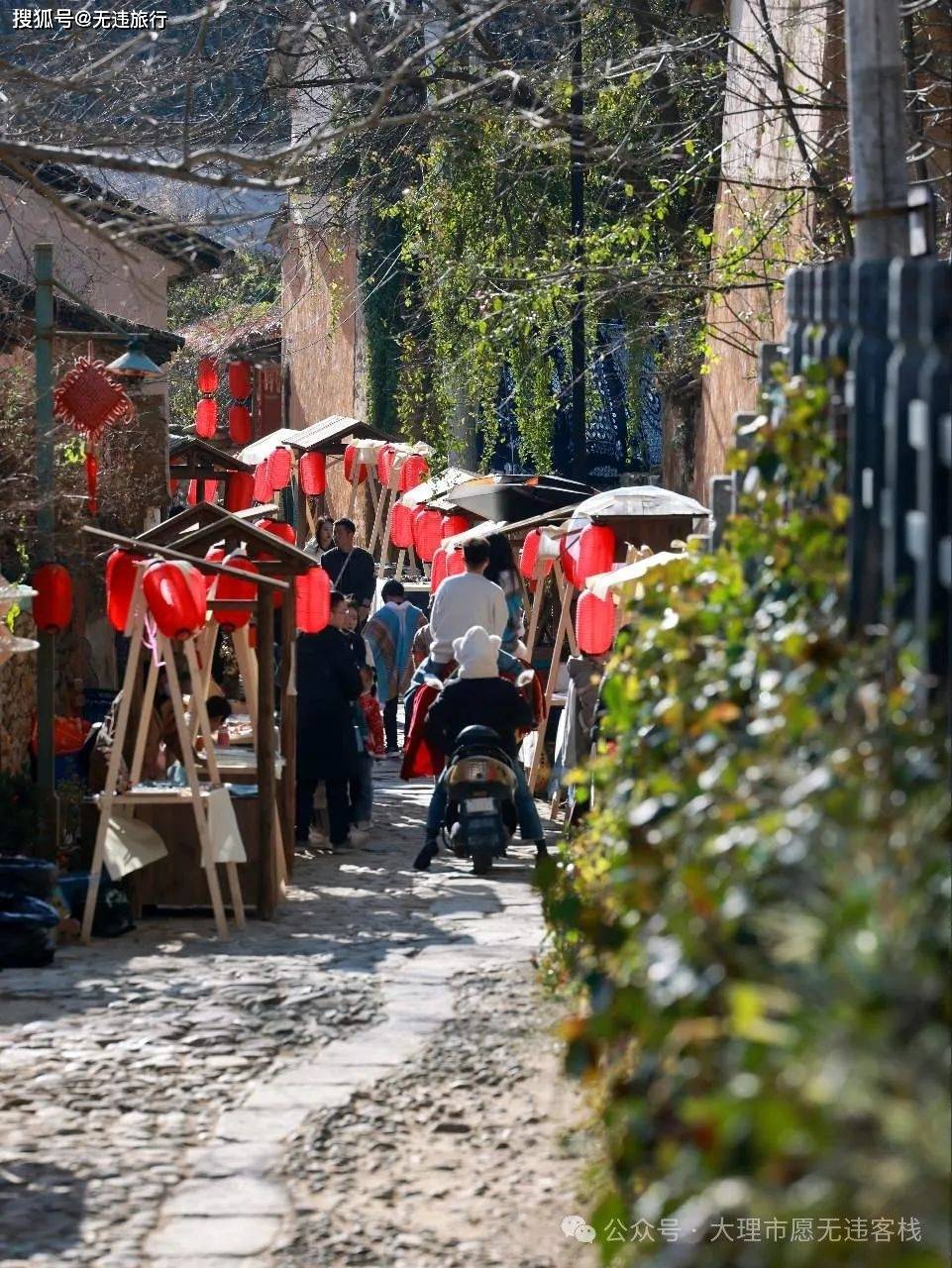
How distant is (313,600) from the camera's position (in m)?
13.0

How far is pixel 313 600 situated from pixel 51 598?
190 cm

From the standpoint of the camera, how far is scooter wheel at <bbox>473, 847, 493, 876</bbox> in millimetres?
11984

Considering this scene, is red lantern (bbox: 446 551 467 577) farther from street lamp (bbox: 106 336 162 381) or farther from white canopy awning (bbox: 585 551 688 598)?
white canopy awning (bbox: 585 551 688 598)

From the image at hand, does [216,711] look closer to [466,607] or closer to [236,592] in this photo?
[236,592]

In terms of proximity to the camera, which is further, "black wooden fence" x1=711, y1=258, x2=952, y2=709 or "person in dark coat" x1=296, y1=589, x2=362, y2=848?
"person in dark coat" x1=296, y1=589, x2=362, y2=848

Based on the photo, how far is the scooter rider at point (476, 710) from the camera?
475 inches

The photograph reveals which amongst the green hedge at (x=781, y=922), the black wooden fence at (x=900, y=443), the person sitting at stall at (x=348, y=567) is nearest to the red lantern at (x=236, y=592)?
the person sitting at stall at (x=348, y=567)

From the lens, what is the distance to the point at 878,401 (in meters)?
4.20

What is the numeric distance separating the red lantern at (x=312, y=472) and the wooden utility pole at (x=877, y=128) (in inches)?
Answer: 777

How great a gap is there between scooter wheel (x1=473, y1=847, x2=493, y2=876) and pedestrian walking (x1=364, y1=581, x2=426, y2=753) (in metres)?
6.24

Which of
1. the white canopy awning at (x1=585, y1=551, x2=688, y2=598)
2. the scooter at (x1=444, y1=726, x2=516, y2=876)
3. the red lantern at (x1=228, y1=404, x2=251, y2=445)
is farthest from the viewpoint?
the red lantern at (x1=228, y1=404, x2=251, y2=445)

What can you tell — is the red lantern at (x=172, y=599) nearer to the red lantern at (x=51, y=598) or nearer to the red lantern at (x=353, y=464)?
A: the red lantern at (x=51, y=598)

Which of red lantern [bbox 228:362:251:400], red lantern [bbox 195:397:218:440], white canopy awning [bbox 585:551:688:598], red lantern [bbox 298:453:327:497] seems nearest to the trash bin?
white canopy awning [bbox 585:551:688:598]

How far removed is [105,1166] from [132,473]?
42.8 feet
